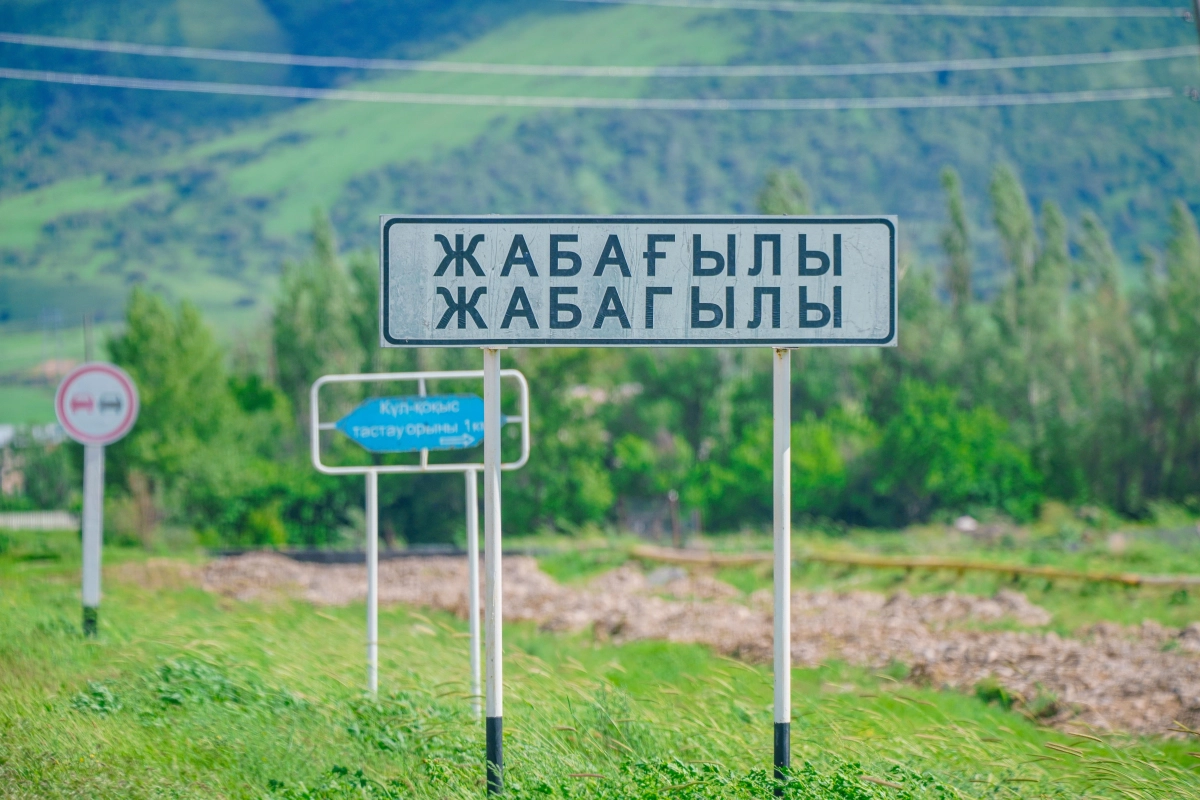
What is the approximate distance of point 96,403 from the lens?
32.7 ft

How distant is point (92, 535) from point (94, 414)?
3.12ft

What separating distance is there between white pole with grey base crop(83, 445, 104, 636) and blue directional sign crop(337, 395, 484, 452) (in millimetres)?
2903

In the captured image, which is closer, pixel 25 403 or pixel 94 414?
pixel 94 414

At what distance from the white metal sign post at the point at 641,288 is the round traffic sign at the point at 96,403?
211 inches

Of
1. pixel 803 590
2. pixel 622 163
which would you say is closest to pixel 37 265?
pixel 622 163

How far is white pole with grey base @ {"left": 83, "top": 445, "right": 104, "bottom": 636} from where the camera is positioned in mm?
9414

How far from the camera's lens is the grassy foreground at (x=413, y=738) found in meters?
5.44

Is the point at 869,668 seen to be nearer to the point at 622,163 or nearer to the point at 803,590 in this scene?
the point at 803,590

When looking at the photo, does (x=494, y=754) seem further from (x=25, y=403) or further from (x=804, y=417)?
(x=25, y=403)

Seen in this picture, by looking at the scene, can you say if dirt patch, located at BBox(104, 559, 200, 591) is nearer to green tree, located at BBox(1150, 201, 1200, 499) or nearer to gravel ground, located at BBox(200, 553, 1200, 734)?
gravel ground, located at BBox(200, 553, 1200, 734)

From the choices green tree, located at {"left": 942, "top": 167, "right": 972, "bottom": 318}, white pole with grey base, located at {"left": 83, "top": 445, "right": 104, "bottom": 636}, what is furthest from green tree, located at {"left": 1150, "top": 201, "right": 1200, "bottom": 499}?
white pole with grey base, located at {"left": 83, "top": 445, "right": 104, "bottom": 636}

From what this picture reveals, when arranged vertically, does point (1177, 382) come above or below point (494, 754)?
above

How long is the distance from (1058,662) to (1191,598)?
4.57 m

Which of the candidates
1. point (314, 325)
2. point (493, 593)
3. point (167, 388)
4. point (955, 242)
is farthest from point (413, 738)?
point (314, 325)
